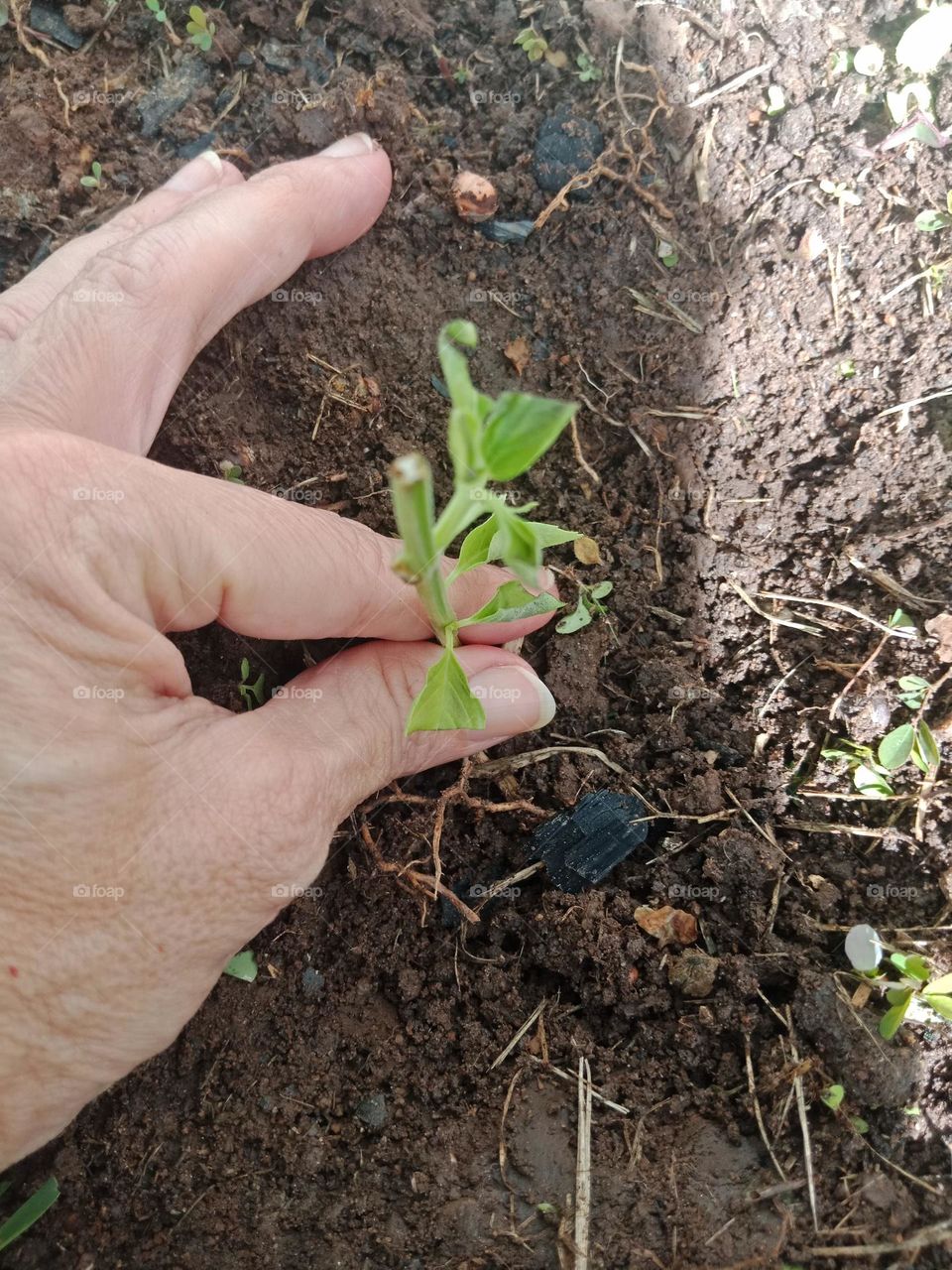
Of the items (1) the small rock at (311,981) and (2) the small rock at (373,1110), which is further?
(1) the small rock at (311,981)

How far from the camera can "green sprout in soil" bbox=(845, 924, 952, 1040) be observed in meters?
1.63

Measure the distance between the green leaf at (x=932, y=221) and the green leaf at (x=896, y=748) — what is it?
4.07 ft

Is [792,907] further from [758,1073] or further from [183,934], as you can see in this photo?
[183,934]

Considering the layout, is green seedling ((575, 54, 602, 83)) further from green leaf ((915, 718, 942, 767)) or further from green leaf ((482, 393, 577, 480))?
green leaf ((915, 718, 942, 767))

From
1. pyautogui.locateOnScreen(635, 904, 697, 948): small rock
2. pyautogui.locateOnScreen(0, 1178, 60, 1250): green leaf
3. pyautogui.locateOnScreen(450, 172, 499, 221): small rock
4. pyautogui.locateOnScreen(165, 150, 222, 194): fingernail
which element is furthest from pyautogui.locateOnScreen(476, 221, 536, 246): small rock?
pyautogui.locateOnScreen(0, 1178, 60, 1250): green leaf

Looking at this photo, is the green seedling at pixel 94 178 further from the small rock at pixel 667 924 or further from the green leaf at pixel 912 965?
the green leaf at pixel 912 965

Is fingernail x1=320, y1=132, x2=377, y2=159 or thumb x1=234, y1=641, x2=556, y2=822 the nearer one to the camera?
thumb x1=234, y1=641, x2=556, y2=822

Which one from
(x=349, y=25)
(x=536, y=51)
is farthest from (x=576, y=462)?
(x=349, y=25)

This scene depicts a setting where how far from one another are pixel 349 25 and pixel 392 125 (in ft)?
1.17

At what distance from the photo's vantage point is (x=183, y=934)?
4.94 ft

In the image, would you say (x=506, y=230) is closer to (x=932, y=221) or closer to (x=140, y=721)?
(x=932, y=221)

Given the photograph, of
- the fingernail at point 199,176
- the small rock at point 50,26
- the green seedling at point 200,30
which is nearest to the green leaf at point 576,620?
the fingernail at point 199,176

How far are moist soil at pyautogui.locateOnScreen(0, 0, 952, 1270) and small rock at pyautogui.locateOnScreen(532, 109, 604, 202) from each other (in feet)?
0.15

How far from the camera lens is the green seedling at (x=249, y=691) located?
74.9 inches
